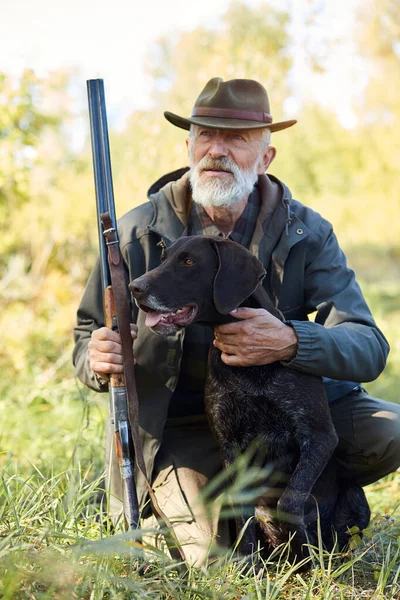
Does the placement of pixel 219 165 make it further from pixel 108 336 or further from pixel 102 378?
pixel 102 378

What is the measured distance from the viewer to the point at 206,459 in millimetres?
3688

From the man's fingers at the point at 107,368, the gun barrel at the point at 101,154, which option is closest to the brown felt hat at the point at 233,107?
the gun barrel at the point at 101,154

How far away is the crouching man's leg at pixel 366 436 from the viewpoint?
136 inches

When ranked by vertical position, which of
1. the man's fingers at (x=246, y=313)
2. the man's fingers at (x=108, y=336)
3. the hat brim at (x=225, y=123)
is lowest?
the man's fingers at (x=108, y=336)

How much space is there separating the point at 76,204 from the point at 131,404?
258 inches

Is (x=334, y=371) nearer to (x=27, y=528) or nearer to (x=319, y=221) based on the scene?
(x=319, y=221)

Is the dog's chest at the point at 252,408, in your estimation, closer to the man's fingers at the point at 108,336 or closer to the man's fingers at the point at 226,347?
the man's fingers at the point at 226,347

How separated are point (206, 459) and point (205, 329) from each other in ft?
2.15

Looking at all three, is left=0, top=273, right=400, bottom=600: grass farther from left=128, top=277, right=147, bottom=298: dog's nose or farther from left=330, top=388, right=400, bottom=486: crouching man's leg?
left=128, top=277, right=147, bottom=298: dog's nose

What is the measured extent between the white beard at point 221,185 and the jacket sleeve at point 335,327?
0.44 metres

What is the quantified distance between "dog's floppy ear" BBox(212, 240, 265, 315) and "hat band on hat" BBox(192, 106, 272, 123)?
0.94 m

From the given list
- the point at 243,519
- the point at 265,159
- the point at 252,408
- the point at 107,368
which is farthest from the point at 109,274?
the point at 243,519

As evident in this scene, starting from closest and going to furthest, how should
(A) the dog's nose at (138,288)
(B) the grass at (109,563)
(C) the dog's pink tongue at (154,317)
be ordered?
(B) the grass at (109,563), (A) the dog's nose at (138,288), (C) the dog's pink tongue at (154,317)

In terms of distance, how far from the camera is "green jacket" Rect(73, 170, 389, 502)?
11.5 ft
